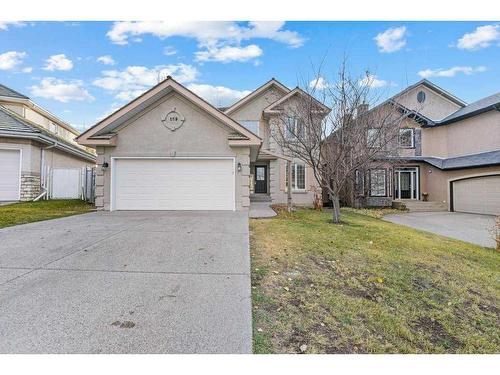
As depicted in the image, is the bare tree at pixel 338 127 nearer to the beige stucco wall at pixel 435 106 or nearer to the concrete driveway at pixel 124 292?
the concrete driveway at pixel 124 292

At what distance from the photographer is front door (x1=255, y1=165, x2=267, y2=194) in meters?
19.6

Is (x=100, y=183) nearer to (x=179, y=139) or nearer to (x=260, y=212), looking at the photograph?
(x=179, y=139)

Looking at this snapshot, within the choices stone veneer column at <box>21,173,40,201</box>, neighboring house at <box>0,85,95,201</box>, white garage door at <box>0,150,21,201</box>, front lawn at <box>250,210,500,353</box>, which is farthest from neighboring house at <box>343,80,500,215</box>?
white garage door at <box>0,150,21,201</box>

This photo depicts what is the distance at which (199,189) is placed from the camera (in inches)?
458

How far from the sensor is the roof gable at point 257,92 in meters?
18.0

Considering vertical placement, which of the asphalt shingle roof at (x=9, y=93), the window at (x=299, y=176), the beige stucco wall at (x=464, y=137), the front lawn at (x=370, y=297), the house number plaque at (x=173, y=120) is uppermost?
the asphalt shingle roof at (x=9, y=93)

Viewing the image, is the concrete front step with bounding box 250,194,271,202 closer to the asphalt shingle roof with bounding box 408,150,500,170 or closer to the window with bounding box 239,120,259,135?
the window with bounding box 239,120,259,135

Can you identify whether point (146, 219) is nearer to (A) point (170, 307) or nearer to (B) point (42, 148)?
(A) point (170, 307)

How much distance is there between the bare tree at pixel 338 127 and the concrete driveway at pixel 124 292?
15.5ft

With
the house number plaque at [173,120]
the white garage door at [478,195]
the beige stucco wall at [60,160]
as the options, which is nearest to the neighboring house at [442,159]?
the white garage door at [478,195]

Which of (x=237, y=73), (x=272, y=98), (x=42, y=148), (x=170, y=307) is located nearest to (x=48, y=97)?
(x=42, y=148)

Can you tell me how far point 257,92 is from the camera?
1809 centimetres
